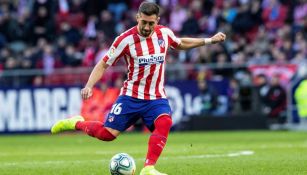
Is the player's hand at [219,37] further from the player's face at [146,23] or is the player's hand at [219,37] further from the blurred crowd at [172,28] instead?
the blurred crowd at [172,28]

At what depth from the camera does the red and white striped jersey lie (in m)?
10.5

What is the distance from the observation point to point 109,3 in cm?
2881

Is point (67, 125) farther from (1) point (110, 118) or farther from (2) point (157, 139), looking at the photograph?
(2) point (157, 139)

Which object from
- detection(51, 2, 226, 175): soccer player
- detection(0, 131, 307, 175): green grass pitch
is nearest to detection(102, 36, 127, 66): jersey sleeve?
detection(51, 2, 226, 175): soccer player

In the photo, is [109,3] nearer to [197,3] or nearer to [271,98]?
[197,3]

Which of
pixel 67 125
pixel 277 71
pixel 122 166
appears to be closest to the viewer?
pixel 122 166

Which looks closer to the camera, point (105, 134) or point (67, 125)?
point (105, 134)

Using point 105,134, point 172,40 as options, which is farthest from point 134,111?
point 172,40

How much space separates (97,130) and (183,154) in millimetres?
3755

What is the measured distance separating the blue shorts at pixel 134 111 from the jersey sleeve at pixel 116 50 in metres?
0.51

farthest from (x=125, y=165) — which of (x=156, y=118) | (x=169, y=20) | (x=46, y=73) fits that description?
(x=169, y=20)

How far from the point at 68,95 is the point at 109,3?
612cm

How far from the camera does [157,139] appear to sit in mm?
10070

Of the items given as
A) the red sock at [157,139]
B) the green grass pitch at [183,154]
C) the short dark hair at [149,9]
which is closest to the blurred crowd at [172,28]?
the green grass pitch at [183,154]
